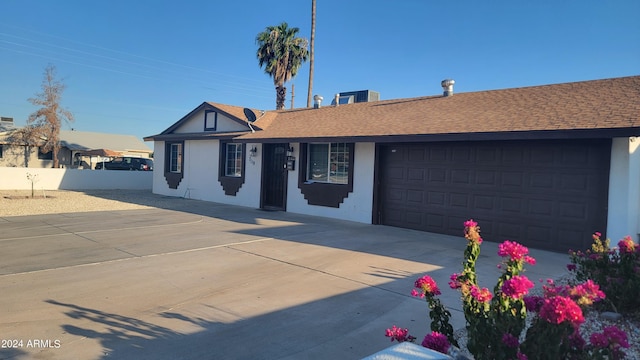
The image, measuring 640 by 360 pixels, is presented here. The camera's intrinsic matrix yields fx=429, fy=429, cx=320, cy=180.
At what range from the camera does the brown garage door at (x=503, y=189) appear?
9.36 meters

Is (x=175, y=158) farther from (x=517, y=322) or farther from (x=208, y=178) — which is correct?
(x=517, y=322)

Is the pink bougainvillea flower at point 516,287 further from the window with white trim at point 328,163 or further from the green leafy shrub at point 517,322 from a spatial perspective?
the window with white trim at point 328,163

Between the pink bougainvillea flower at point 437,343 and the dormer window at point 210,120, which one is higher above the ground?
the dormer window at point 210,120

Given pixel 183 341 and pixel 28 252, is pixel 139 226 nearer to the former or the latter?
pixel 28 252

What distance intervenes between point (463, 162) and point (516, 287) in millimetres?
8758

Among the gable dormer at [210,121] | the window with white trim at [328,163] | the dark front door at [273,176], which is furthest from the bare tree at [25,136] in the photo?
the window with white trim at [328,163]

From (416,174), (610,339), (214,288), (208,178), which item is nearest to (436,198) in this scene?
(416,174)

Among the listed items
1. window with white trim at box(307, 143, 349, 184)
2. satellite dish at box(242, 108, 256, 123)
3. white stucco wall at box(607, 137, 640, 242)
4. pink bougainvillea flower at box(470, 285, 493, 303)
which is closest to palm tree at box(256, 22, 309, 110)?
satellite dish at box(242, 108, 256, 123)

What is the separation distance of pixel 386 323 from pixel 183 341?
87.1 inches

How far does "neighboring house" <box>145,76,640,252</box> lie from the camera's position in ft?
29.9

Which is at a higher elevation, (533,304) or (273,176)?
(273,176)

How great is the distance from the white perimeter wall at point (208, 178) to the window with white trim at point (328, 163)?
2.61 m

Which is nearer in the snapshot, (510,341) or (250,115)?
(510,341)

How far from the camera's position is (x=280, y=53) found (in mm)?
29297
